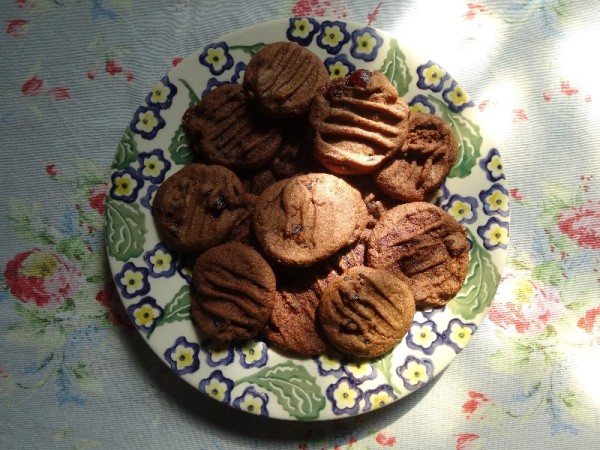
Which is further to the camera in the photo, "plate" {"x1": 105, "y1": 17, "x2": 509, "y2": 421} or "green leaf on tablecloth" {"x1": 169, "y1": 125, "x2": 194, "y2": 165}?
"green leaf on tablecloth" {"x1": 169, "y1": 125, "x2": 194, "y2": 165}

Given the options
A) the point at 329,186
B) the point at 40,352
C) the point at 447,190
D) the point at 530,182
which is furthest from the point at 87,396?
the point at 530,182

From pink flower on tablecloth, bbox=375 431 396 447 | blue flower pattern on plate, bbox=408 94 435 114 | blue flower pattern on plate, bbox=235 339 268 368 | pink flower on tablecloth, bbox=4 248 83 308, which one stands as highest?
blue flower pattern on plate, bbox=408 94 435 114

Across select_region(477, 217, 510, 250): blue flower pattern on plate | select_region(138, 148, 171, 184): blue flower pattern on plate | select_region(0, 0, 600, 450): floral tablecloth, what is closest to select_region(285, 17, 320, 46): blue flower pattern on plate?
select_region(0, 0, 600, 450): floral tablecloth

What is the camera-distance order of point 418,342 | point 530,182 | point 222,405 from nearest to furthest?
point 418,342 → point 222,405 → point 530,182

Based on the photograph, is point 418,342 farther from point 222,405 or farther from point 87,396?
point 87,396

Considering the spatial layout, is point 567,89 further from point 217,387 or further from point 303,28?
point 217,387

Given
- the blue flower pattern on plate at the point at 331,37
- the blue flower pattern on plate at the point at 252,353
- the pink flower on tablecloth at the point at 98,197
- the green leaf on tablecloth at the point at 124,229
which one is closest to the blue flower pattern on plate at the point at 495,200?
the blue flower pattern on plate at the point at 331,37

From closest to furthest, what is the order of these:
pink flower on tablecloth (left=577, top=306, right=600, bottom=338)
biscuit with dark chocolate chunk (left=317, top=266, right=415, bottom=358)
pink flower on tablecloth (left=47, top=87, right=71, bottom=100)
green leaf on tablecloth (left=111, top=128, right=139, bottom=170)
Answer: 1. biscuit with dark chocolate chunk (left=317, top=266, right=415, bottom=358)
2. green leaf on tablecloth (left=111, top=128, right=139, bottom=170)
3. pink flower on tablecloth (left=577, top=306, right=600, bottom=338)
4. pink flower on tablecloth (left=47, top=87, right=71, bottom=100)

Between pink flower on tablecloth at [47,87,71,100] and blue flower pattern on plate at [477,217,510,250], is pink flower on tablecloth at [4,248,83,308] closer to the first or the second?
pink flower on tablecloth at [47,87,71,100]
